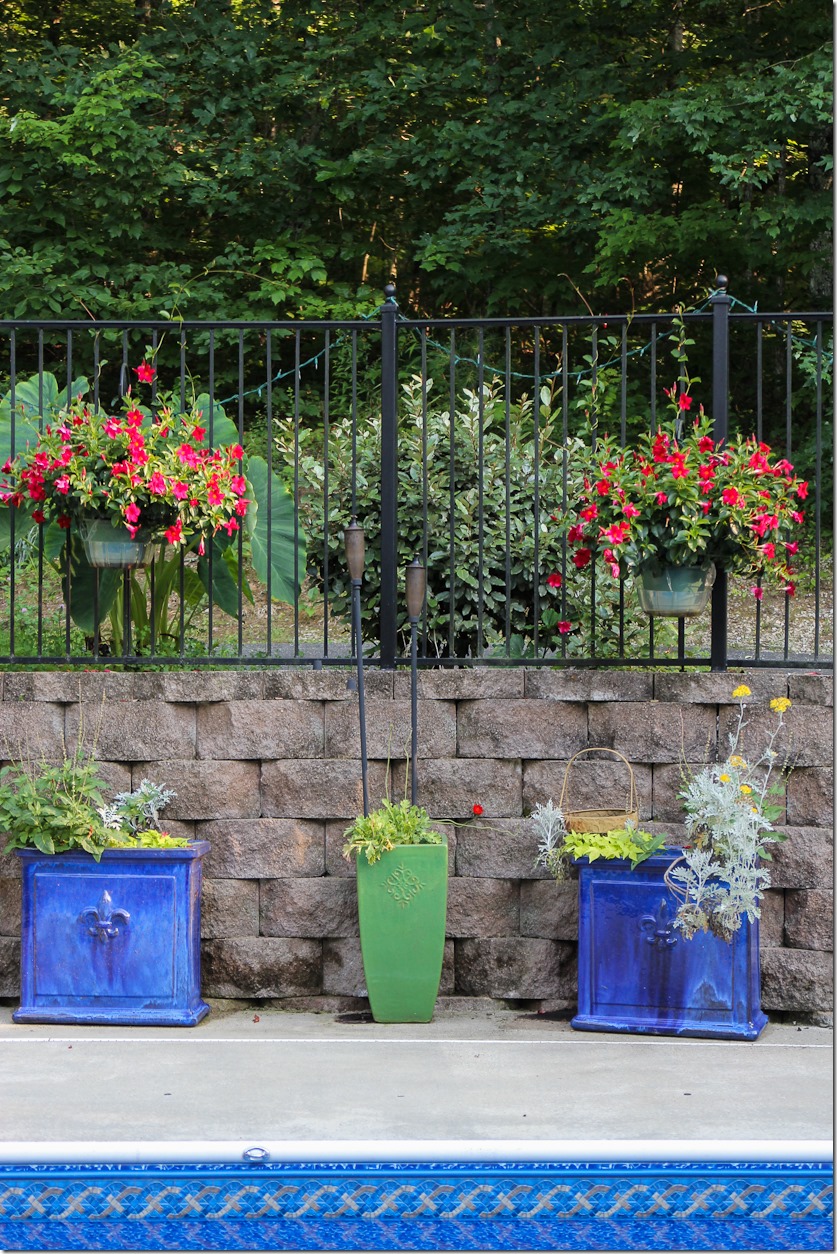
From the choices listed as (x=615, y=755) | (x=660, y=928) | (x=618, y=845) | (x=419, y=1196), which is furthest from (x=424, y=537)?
(x=419, y=1196)

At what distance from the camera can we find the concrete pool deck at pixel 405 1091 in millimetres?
2219

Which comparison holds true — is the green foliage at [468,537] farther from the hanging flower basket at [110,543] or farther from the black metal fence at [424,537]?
the hanging flower basket at [110,543]

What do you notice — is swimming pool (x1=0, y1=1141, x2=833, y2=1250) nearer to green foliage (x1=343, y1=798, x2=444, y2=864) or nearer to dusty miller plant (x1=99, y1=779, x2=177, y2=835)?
green foliage (x1=343, y1=798, x2=444, y2=864)

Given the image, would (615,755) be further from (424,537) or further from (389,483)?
(389,483)

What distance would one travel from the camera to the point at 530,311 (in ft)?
33.9

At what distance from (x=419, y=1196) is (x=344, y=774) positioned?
1821mm

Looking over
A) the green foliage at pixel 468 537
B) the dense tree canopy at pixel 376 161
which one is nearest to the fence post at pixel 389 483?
the green foliage at pixel 468 537

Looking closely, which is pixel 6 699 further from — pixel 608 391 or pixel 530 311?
pixel 530 311

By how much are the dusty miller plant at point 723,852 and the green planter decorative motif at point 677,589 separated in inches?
19.2

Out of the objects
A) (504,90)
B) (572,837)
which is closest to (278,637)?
(572,837)

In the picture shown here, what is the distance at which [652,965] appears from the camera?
11.9ft

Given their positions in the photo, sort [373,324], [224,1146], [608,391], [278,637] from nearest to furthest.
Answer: [224,1146] < [373,324] < [278,637] < [608,391]

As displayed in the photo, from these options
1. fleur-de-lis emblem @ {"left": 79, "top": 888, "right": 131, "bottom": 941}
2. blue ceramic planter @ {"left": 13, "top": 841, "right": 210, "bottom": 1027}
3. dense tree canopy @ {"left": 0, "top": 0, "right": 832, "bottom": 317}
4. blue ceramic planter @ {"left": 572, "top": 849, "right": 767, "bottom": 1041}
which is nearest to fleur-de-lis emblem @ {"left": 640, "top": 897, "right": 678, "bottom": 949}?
blue ceramic planter @ {"left": 572, "top": 849, "right": 767, "bottom": 1041}

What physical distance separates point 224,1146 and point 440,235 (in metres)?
8.59
